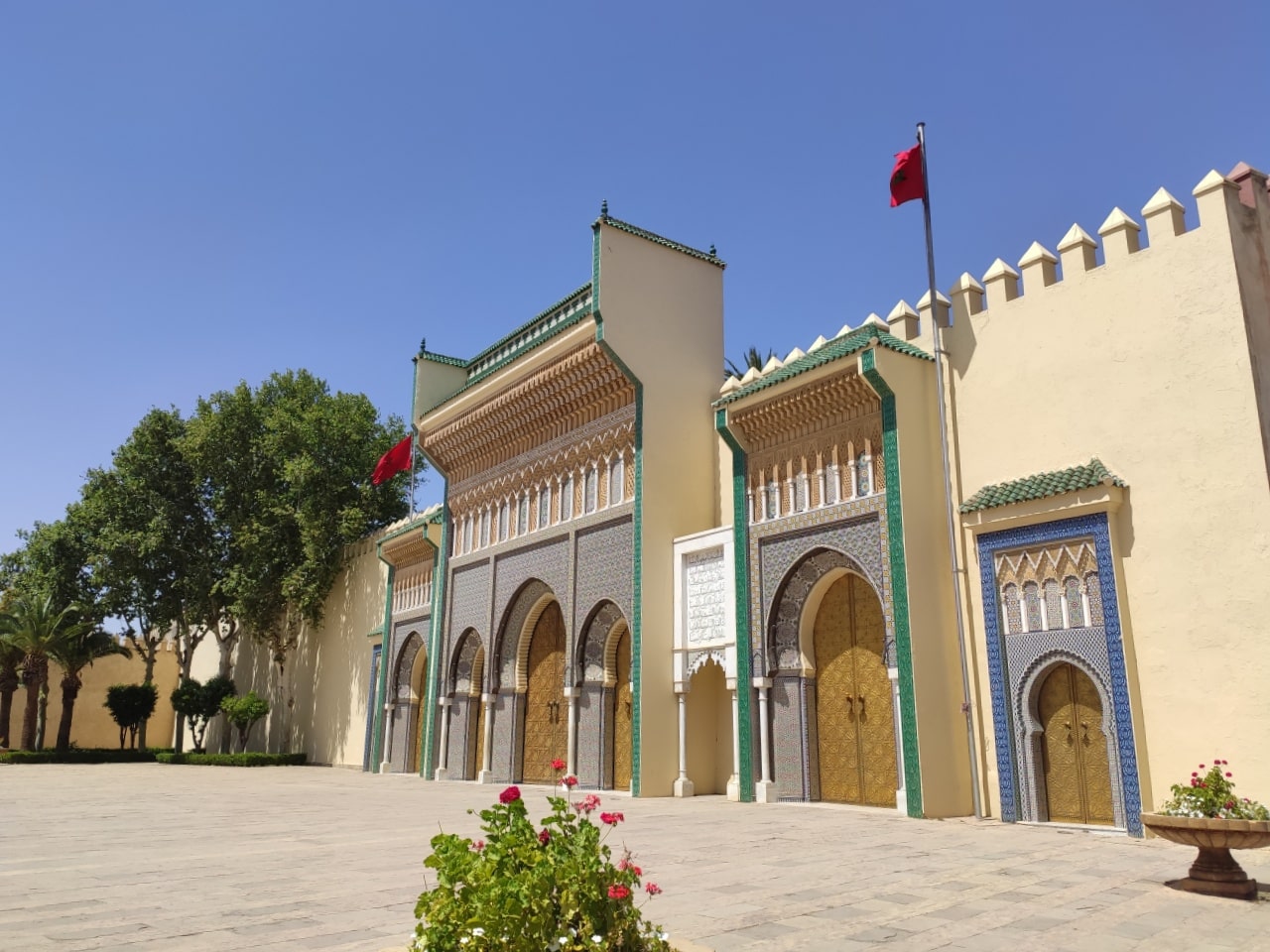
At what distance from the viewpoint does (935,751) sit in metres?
10.9

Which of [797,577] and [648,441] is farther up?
[648,441]

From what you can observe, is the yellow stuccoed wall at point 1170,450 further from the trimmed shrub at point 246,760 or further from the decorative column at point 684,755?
the trimmed shrub at point 246,760

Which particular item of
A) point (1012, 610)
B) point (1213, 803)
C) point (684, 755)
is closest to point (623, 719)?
point (684, 755)

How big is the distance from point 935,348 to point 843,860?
707 centimetres

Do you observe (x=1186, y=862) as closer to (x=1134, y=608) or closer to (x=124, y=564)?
(x=1134, y=608)

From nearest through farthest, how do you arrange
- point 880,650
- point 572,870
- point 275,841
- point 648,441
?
1. point 572,870
2. point 275,841
3. point 880,650
4. point 648,441

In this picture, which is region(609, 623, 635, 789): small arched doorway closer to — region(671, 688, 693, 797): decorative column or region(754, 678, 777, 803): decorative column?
region(671, 688, 693, 797): decorative column

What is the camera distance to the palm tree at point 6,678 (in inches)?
1114

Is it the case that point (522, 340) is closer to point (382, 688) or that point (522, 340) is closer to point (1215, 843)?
point (382, 688)

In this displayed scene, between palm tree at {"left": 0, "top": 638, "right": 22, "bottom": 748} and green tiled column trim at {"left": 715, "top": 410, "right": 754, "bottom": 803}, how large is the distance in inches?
960

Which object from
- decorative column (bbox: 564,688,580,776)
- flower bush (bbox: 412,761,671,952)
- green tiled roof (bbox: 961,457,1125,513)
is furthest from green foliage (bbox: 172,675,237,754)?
flower bush (bbox: 412,761,671,952)

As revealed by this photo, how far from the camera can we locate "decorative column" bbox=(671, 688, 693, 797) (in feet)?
45.6

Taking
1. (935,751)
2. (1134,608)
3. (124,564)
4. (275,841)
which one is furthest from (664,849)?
(124,564)

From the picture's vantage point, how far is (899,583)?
36.8ft
